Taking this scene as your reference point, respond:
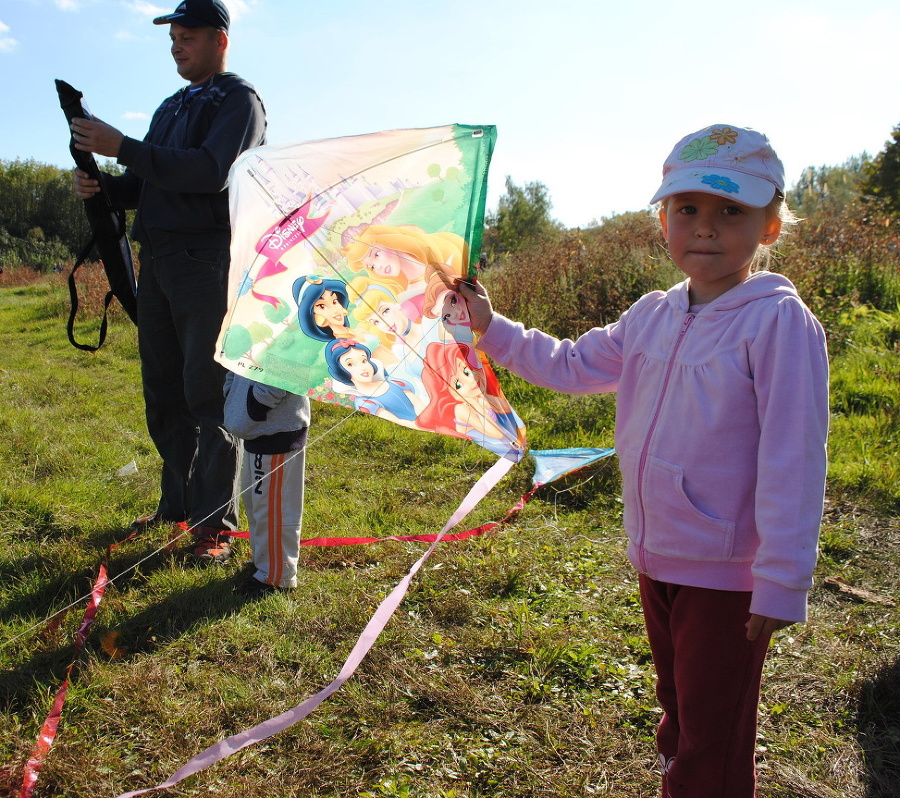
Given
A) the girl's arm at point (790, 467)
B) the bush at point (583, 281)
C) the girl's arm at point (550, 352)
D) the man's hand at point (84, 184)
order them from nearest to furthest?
the girl's arm at point (790, 467), the girl's arm at point (550, 352), the man's hand at point (84, 184), the bush at point (583, 281)

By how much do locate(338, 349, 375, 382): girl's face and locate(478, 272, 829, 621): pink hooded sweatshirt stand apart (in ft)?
2.64

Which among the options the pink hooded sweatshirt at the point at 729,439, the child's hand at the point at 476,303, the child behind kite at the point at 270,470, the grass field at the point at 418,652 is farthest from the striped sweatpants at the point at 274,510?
the pink hooded sweatshirt at the point at 729,439

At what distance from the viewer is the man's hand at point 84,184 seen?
3.31m

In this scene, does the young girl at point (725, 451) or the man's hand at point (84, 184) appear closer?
the young girl at point (725, 451)

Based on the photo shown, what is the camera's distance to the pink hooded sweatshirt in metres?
1.48

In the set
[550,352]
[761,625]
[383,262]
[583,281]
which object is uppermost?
[583,281]

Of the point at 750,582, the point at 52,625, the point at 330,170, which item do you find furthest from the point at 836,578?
the point at 52,625

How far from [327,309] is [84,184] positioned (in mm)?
1914

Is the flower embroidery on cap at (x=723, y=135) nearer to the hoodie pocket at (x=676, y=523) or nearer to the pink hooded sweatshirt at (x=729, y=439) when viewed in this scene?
the pink hooded sweatshirt at (x=729, y=439)

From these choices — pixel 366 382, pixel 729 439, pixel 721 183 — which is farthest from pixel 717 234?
pixel 366 382

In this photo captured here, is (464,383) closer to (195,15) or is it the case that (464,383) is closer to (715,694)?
(715,694)

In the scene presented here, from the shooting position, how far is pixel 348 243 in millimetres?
2166

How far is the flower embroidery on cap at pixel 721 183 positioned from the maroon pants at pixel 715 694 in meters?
0.93

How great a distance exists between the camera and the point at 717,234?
165cm
